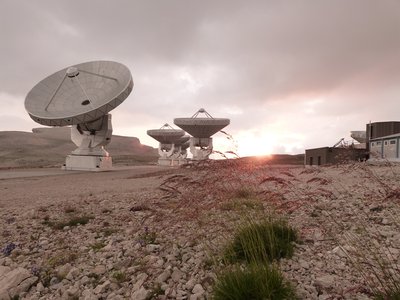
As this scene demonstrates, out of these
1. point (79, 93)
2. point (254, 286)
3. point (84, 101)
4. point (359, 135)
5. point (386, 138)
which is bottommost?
point (254, 286)

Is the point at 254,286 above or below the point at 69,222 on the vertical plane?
above

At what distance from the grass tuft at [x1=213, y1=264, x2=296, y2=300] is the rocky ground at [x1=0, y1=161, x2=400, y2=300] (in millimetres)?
467

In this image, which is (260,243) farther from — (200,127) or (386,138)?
(200,127)

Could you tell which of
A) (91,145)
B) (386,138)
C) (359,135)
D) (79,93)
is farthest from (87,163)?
(359,135)

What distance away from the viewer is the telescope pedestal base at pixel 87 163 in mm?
49406

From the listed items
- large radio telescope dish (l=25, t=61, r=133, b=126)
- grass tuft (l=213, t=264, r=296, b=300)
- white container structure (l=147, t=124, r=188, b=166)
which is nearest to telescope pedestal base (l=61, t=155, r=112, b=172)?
large radio telescope dish (l=25, t=61, r=133, b=126)

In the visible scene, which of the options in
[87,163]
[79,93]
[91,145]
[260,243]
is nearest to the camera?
[260,243]

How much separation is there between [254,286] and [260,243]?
3.56 feet

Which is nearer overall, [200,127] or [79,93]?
[79,93]

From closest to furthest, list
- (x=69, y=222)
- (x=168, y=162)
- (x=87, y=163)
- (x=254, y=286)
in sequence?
(x=254, y=286) → (x=69, y=222) → (x=87, y=163) → (x=168, y=162)

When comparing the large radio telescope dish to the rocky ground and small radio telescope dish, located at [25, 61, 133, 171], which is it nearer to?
small radio telescope dish, located at [25, 61, 133, 171]

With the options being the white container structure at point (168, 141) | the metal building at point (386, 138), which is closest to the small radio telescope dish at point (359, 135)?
the metal building at point (386, 138)

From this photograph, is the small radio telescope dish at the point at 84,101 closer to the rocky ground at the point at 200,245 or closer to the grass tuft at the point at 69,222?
the grass tuft at the point at 69,222

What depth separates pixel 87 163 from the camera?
164ft
